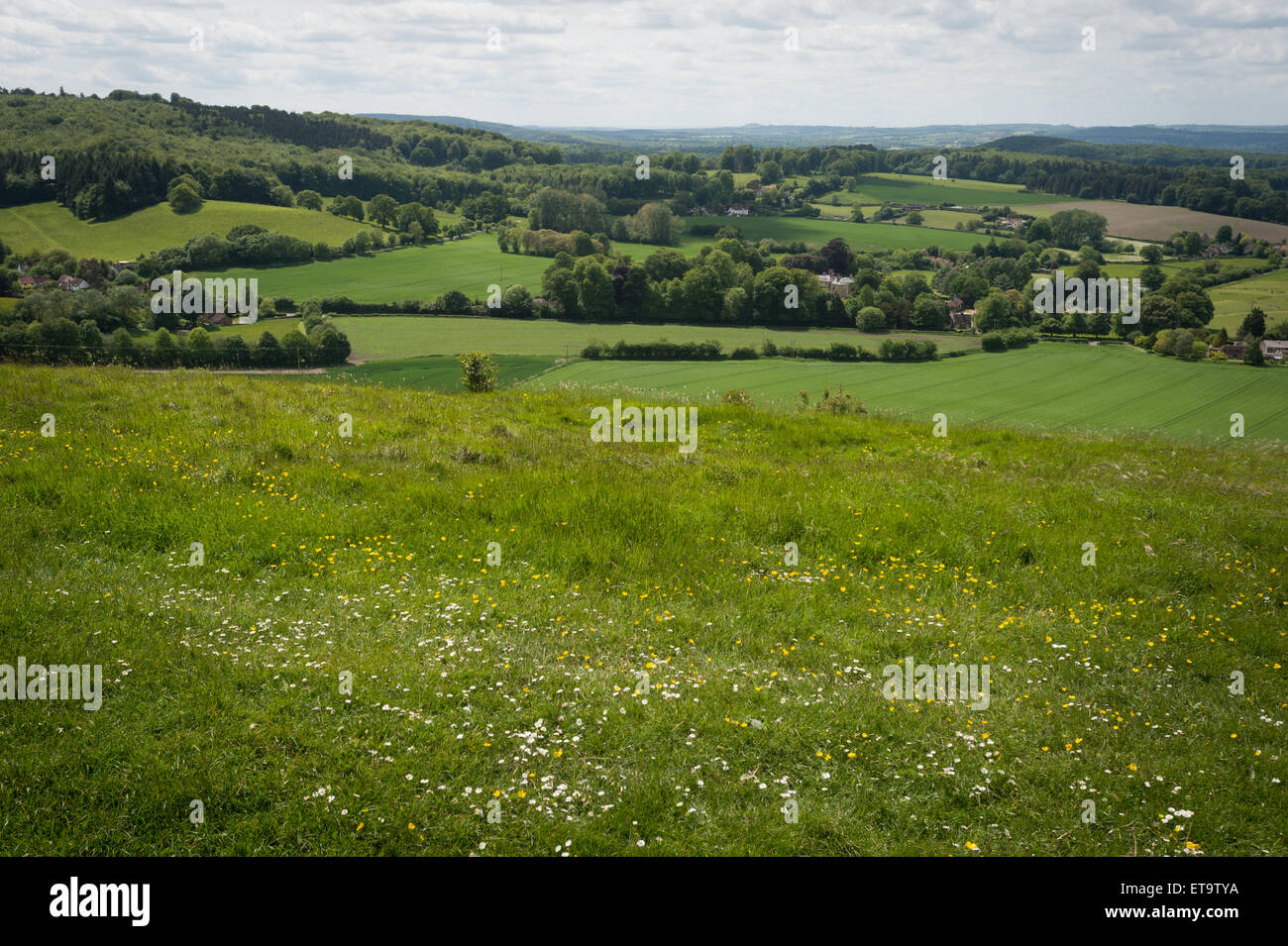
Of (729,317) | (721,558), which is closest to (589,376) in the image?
(729,317)

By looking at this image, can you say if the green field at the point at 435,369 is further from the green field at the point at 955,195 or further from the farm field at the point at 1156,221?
the green field at the point at 955,195

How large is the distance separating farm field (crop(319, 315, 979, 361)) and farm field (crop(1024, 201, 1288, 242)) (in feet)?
231

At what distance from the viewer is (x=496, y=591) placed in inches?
369

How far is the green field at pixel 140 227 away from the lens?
107062 millimetres

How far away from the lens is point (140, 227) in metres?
117

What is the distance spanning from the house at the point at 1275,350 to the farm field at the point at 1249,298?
7.44 m

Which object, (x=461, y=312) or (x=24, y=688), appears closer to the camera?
(x=24, y=688)

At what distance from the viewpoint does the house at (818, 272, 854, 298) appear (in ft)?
329

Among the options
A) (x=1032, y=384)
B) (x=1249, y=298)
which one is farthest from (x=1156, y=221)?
(x=1032, y=384)

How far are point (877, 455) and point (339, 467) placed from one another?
34.7 feet

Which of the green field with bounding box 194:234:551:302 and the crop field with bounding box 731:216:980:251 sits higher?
the crop field with bounding box 731:216:980:251

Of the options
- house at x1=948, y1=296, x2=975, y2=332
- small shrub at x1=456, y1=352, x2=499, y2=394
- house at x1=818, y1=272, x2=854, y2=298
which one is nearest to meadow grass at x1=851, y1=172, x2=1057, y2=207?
house at x1=818, y1=272, x2=854, y2=298

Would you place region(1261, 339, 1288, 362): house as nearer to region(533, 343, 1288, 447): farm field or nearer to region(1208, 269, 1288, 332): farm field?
region(533, 343, 1288, 447): farm field
